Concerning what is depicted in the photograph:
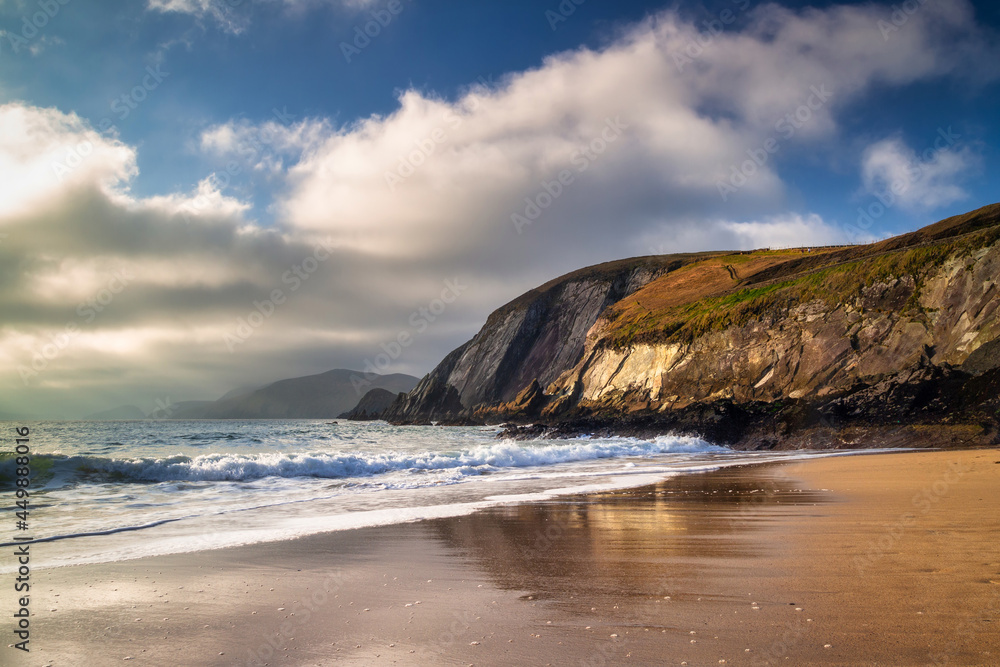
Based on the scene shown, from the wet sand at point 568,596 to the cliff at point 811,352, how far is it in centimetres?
1711

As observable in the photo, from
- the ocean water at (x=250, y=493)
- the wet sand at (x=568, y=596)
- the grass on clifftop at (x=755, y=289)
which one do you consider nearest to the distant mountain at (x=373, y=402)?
the grass on clifftop at (x=755, y=289)

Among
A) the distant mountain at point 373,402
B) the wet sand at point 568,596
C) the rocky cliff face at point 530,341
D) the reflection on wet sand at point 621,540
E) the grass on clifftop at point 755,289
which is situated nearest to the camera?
the wet sand at point 568,596

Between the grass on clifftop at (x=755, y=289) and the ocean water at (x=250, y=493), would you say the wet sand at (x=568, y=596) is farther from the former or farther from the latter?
the grass on clifftop at (x=755, y=289)

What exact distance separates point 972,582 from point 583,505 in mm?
5050

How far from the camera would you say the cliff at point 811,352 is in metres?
20.7

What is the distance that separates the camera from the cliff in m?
20.7

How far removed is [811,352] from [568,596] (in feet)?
102

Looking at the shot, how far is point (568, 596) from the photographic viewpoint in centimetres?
Result: 362

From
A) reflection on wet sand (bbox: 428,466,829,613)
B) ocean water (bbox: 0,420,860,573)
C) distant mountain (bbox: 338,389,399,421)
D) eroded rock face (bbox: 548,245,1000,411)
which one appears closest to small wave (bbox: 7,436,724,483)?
ocean water (bbox: 0,420,860,573)

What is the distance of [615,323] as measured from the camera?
5512 cm

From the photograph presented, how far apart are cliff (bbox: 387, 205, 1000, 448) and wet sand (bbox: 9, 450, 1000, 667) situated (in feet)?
56.1

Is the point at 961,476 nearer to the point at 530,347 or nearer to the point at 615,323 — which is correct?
the point at 615,323

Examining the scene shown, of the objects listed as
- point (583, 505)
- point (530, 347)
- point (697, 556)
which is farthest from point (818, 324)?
point (530, 347)

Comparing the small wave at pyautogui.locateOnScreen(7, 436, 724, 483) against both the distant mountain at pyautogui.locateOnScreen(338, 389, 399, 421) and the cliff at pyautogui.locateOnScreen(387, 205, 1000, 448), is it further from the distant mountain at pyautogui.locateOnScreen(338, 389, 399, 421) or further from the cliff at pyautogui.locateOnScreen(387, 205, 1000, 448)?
the distant mountain at pyautogui.locateOnScreen(338, 389, 399, 421)
